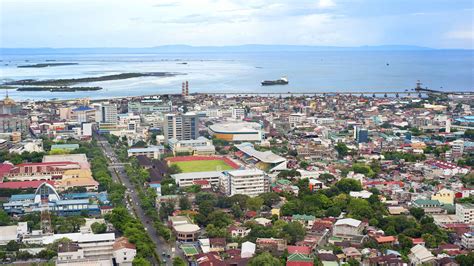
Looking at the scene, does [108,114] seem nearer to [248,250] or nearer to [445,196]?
[445,196]

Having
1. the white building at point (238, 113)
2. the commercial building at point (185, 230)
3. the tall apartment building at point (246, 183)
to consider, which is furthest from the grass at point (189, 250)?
the white building at point (238, 113)

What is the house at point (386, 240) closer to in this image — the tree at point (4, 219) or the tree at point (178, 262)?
the tree at point (178, 262)

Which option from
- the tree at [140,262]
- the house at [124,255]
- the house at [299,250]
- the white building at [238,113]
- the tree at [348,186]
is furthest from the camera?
the white building at [238,113]

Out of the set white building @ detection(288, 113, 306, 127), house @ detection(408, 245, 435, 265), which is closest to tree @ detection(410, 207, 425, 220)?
house @ detection(408, 245, 435, 265)

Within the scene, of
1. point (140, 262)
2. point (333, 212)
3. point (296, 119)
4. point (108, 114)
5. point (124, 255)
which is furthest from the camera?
point (296, 119)

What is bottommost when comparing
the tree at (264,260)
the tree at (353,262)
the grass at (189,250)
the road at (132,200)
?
the road at (132,200)

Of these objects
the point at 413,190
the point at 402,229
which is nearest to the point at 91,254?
the point at 402,229

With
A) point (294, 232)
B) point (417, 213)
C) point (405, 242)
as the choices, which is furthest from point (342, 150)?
point (405, 242)
